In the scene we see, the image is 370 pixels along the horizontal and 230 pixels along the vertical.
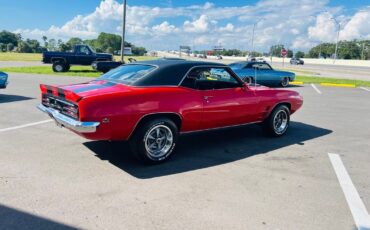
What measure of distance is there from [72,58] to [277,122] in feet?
67.6

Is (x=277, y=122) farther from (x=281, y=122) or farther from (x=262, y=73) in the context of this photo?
(x=262, y=73)

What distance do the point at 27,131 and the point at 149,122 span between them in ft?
10.3

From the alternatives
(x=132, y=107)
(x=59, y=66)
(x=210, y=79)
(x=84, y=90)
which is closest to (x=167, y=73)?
(x=210, y=79)

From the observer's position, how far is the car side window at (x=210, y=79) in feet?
17.1

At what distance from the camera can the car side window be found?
205 inches

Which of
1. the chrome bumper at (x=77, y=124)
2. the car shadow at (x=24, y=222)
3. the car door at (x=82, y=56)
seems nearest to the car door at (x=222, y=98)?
the chrome bumper at (x=77, y=124)

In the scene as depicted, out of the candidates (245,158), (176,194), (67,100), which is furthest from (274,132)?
(67,100)

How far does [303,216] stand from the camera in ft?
11.2

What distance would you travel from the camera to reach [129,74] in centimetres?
527

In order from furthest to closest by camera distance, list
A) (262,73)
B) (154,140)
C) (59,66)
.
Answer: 1. (59,66)
2. (262,73)
3. (154,140)

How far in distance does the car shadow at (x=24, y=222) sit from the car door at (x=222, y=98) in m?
2.82

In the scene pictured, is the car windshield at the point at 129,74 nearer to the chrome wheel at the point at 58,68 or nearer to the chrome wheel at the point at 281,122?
the chrome wheel at the point at 281,122

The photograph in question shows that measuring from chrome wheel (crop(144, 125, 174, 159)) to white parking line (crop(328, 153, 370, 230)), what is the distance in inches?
98.0

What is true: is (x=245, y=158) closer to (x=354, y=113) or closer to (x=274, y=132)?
(x=274, y=132)
